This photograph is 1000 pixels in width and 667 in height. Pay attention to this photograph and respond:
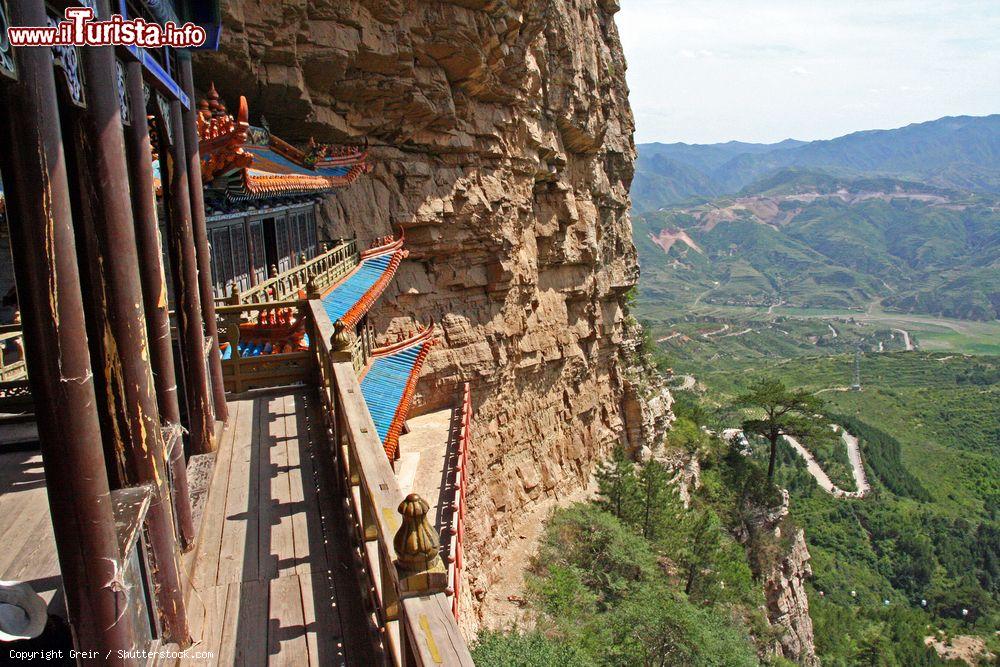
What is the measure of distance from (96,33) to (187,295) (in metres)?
2.56

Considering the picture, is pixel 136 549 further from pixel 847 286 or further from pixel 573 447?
pixel 847 286

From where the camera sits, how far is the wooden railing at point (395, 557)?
2.37 meters

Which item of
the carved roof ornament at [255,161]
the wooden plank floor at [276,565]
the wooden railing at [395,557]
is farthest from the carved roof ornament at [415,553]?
the carved roof ornament at [255,161]

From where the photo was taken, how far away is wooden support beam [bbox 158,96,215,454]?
17.2 feet

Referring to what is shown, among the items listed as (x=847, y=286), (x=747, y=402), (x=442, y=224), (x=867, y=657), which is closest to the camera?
(x=442, y=224)

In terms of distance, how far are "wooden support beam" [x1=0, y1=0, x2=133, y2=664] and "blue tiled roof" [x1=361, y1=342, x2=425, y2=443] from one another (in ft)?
17.8

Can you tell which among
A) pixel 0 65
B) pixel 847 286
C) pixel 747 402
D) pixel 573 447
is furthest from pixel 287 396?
pixel 847 286

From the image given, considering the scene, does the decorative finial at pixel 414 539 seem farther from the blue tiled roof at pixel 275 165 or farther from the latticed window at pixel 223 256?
the blue tiled roof at pixel 275 165

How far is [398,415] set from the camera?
903 cm

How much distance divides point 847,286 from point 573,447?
195328mm

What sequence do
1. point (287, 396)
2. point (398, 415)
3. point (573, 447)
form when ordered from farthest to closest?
1. point (573, 447)
2. point (398, 415)
3. point (287, 396)

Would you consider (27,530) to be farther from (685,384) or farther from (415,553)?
(685,384)

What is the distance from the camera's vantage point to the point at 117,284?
3064 millimetres

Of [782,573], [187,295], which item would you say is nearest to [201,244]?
[187,295]
